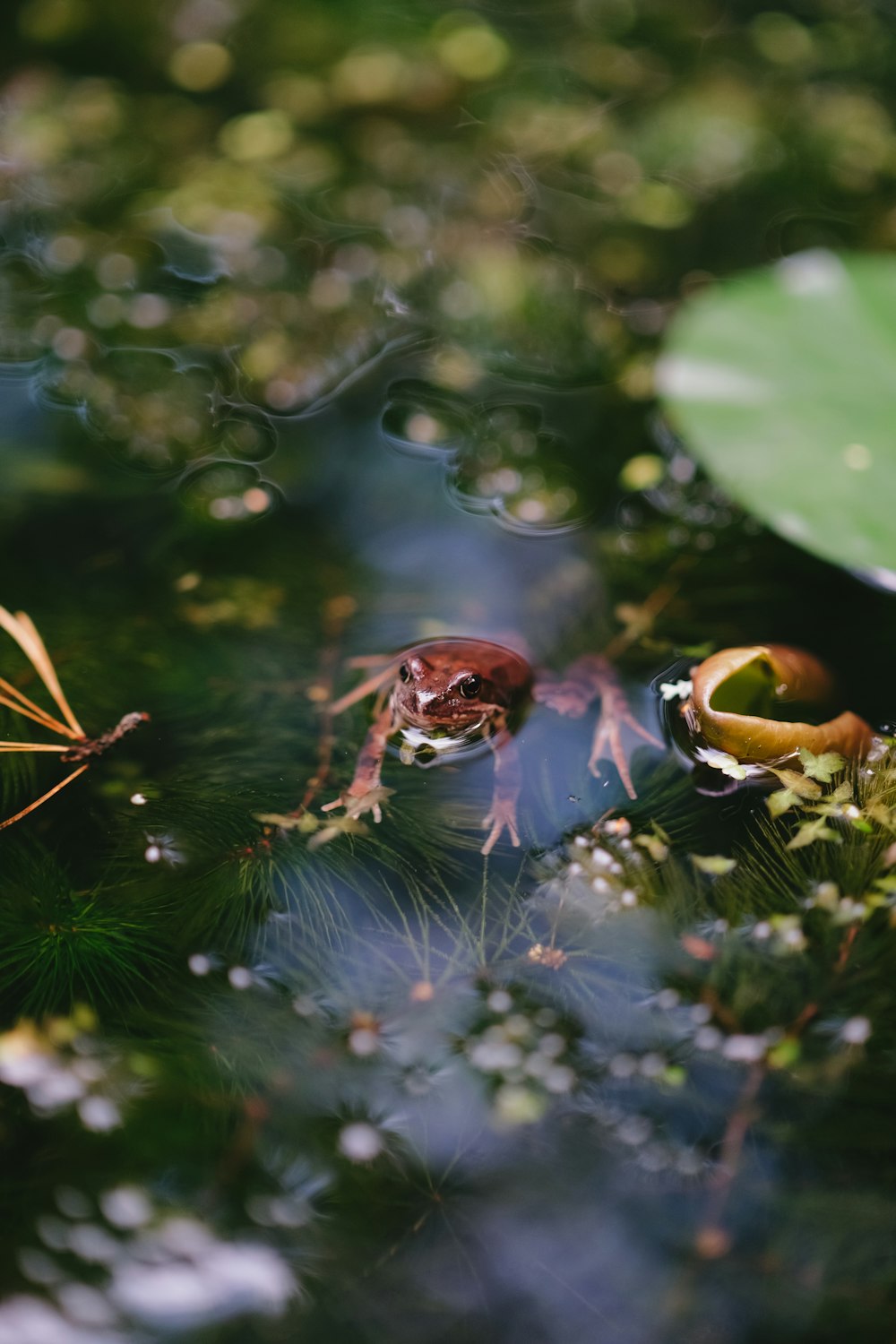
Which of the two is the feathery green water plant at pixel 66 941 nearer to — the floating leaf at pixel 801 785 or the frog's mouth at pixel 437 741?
the frog's mouth at pixel 437 741

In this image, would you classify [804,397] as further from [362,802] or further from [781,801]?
[362,802]

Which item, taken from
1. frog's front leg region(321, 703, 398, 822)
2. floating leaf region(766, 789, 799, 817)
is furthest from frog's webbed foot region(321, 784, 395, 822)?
floating leaf region(766, 789, 799, 817)

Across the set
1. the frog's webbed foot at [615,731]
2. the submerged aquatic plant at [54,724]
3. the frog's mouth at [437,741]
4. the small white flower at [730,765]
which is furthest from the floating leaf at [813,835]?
the submerged aquatic plant at [54,724]

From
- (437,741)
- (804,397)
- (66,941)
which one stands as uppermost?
(804,397)

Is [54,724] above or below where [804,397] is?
below

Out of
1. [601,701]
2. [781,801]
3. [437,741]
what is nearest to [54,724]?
[437,741]

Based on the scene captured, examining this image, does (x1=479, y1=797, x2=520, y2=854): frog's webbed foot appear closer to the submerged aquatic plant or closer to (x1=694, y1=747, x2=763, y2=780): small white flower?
(x1=694, y1=747, x2=763, y2=780): small white flower
